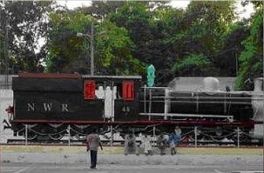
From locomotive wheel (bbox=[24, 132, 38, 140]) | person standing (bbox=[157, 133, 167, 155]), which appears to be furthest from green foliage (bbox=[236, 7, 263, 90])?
locomotive wheel (bbox=[24, 132, 38, 140])

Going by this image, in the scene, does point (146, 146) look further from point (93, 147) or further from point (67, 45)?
point (67, 45)

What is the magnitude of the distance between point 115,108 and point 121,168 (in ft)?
16.7

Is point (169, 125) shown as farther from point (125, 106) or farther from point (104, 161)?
point (104, 161)

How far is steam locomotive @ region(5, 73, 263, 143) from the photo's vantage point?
26.8m

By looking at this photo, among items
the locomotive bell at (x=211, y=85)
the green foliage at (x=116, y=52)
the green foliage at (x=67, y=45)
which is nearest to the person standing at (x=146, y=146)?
the locomotive bell at (x=211, y=85)

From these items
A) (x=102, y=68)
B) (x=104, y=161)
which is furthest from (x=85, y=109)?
(x=102, y=68)

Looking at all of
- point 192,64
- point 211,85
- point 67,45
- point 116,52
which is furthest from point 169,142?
point 67,45

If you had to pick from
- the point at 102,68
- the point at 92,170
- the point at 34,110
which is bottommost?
the point at 92,170

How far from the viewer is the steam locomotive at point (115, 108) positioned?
26.8 metres

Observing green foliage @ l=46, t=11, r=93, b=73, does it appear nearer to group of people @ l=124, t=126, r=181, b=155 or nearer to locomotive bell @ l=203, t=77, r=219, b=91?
locomotive bell @ l=203, t=77, r=219, b=91

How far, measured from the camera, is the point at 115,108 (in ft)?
87.9

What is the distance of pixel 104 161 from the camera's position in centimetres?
2436

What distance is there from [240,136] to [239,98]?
166cm

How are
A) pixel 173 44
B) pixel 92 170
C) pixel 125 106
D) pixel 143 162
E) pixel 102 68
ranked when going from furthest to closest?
pixel 173 44
pixel 102 68
pixel 125 106
pixel 143 162
pixel 92 170
